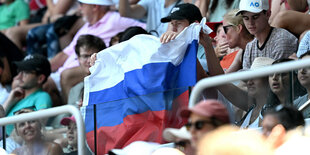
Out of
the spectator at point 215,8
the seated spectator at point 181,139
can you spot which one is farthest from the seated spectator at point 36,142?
the spectator at point 215,8

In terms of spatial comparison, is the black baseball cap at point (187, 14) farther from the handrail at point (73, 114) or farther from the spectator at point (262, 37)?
the handrail at point (73, 114)

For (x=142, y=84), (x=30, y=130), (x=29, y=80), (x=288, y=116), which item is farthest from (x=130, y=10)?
(x=288, y=116)

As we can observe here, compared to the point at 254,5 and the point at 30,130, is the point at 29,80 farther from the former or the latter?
the point at 30,130

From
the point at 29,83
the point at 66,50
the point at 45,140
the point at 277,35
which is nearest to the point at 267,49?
the point at 277,35

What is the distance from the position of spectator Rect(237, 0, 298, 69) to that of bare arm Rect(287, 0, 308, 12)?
0.55 m

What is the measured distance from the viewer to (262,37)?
559cm

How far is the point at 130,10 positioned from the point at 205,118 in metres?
4.62

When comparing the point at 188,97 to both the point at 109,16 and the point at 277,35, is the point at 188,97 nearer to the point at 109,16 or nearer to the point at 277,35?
the point at 277,35

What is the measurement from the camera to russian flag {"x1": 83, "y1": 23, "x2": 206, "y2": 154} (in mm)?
4062

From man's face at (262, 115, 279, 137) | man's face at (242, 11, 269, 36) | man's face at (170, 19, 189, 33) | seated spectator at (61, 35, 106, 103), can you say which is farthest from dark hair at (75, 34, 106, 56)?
man's face at (262, 115, 279, 137)

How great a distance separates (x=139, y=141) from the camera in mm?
3992

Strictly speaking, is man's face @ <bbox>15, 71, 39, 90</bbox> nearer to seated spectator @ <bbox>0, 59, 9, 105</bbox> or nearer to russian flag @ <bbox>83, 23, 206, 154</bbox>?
seated spectator @ <bbox>0, 59, 9, 105</bbox>

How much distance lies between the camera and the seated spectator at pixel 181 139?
3314 millimetres

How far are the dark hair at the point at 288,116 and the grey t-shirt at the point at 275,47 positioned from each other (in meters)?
1.99
